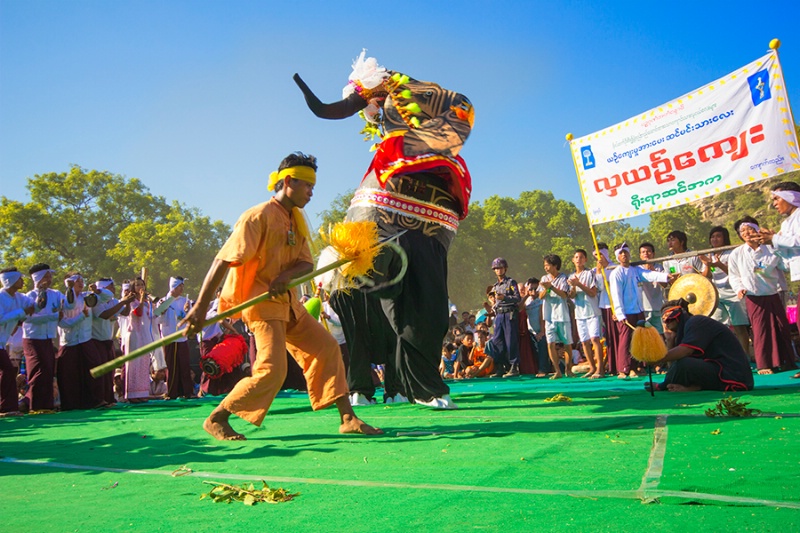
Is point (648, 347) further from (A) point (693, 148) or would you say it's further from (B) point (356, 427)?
(A) point (693, 148)

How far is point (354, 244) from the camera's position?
15.4 feet

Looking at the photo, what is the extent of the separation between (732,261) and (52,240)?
39.7 metres

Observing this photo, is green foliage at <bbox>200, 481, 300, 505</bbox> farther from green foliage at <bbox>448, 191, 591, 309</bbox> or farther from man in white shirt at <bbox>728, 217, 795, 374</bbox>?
green foliage at <bbox>448, 191, 591, 309</bbox>

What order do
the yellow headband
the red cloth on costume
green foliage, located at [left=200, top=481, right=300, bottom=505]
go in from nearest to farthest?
green foliage, located at [left=200, top=481, right=300, bottom=505] < the yellow headband < the red cloth on costume

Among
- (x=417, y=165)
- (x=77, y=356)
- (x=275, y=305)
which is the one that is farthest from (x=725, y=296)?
(x=77, y=356)

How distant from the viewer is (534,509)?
97.2 inches

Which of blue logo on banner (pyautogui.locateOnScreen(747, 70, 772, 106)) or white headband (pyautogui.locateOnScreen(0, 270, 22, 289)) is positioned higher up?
blue logo on banner (pyautogui.locateOnScreen(747, 70, 772, 106))

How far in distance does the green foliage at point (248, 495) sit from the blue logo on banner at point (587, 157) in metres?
8.70

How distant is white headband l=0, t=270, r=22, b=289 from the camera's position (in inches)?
358

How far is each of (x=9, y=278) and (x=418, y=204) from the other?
617 cm

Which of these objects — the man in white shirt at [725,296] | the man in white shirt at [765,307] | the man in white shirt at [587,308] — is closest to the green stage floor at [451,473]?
the man in white shirt at [765,307]

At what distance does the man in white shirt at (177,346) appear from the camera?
1149cm

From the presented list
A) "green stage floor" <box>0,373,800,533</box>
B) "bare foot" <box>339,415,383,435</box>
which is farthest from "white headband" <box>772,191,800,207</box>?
"bare foot" <box>339,415,383,435</box>

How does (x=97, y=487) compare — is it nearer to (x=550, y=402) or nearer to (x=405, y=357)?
(x=405, y=357)
